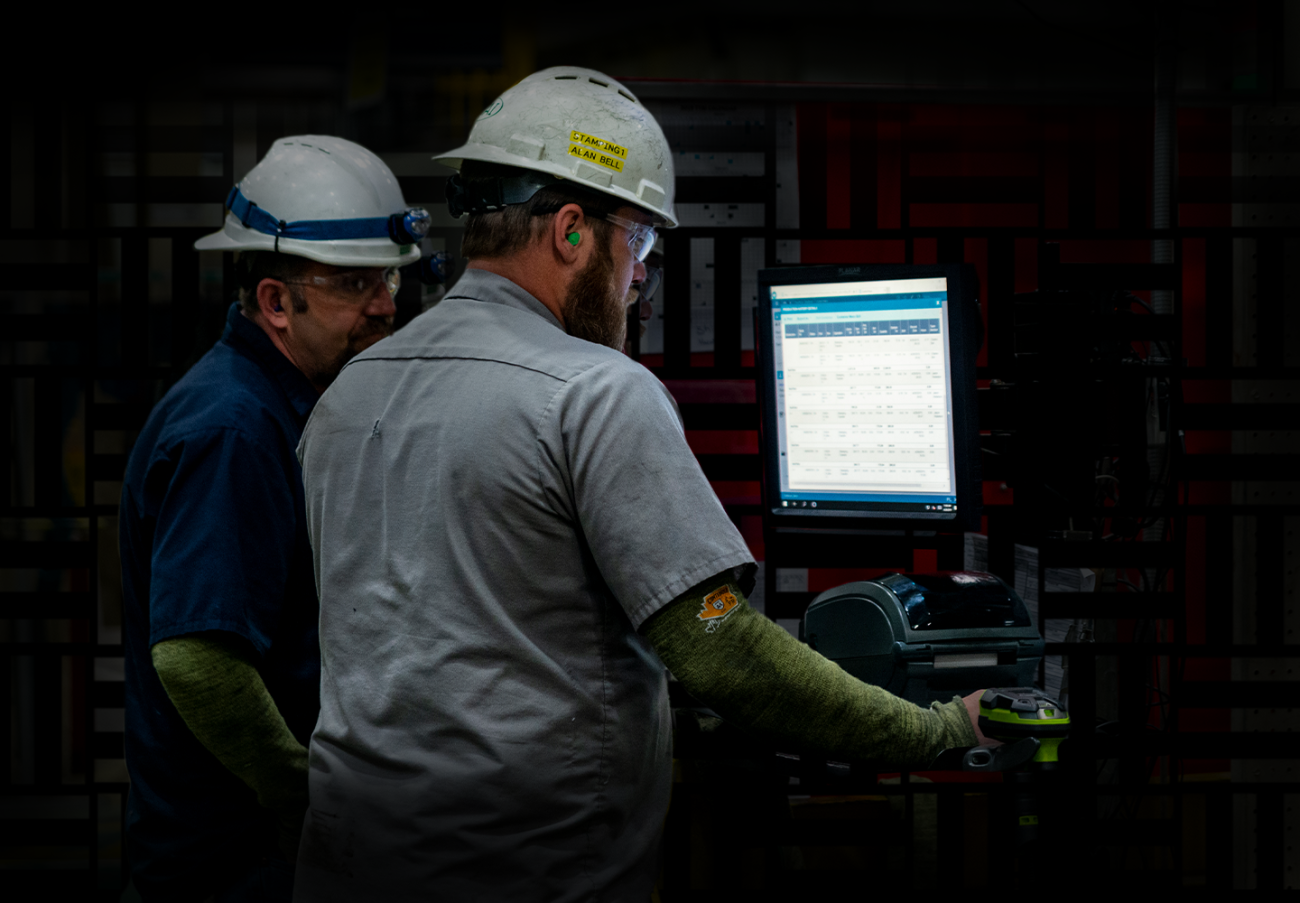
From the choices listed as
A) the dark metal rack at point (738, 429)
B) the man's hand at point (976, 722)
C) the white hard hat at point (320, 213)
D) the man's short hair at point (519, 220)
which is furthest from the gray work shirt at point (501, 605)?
the dark metal rack at point (738, 429)

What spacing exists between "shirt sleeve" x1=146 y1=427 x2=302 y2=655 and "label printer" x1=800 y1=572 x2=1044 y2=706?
37.8 inches

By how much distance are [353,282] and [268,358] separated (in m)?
0.24

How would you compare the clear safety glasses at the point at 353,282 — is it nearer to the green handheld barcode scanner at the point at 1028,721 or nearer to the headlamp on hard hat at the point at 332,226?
the headlamp on hard hat at the point at 332,226

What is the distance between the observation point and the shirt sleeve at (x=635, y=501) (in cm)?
108

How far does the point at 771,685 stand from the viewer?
1.15 m

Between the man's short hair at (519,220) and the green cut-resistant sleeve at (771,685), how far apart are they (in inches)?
19.8

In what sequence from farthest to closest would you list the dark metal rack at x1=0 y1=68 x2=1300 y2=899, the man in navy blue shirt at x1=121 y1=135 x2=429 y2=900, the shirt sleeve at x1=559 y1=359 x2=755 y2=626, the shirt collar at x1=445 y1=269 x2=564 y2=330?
the dark metal rack at x1=0 y1=68 x2=1300 y2=899, the man in navy blue shirt at x1=121 y1=135 x2=429 y2=900, the shirt collar at x1=445 y1=269 x2=564 y2=330, the shirt sleeve at x1=559 y1=359 x2=755 y2=626

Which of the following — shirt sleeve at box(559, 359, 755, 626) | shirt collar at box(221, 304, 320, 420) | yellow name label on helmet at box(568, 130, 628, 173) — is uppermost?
yellow name label on helmet at box(568, 130, 628, 173)

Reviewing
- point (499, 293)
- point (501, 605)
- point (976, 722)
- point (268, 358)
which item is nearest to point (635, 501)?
point (501, 605)

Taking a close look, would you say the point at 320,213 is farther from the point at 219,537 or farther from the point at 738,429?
the point at 738,429

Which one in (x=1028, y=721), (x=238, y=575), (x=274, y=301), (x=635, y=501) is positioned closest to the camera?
(x=635, y=501)

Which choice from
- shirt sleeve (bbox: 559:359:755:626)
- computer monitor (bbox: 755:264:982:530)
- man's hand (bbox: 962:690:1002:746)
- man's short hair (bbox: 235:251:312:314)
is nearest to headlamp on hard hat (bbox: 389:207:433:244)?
man's short hair (bbox: 235:251:312:314)

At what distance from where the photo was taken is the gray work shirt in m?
1.10

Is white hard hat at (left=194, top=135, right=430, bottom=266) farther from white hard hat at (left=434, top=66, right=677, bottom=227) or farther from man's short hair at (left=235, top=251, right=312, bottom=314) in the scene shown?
white hard hat at (left=434, top=66, right=677, bottom=227)
